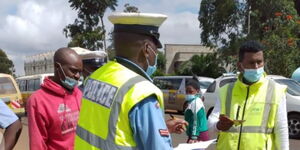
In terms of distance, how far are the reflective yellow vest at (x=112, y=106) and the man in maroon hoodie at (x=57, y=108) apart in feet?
4.13

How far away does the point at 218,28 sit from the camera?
2736cm

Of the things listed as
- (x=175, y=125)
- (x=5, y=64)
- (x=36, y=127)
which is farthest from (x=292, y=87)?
(x=5, y=64)

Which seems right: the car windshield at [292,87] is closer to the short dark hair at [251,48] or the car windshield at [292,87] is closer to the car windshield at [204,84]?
the car windshield at [204,84]

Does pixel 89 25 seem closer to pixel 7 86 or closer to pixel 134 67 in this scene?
pixel 7 86

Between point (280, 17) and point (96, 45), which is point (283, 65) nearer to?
point (280, 17)

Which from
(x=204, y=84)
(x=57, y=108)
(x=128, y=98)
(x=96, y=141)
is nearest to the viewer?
(x=128, y=98)

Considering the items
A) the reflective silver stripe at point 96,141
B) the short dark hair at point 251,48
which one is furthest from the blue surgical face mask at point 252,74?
the reflective silver stripe at point 96,141

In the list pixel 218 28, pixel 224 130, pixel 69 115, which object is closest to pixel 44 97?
pixel 69 115

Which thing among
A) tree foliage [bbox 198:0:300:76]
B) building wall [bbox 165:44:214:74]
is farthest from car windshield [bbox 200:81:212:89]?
building wall [bbox 165:44:214:74]

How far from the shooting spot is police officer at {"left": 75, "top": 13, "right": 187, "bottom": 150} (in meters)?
1.95

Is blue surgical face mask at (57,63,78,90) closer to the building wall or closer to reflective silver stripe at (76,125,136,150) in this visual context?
reflective silver stripe at (76,125,136,150)

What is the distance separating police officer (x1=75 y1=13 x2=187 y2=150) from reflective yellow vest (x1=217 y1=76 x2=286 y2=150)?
137cm

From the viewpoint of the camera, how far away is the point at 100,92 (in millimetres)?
2117

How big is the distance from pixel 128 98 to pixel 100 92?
0.21 meters
